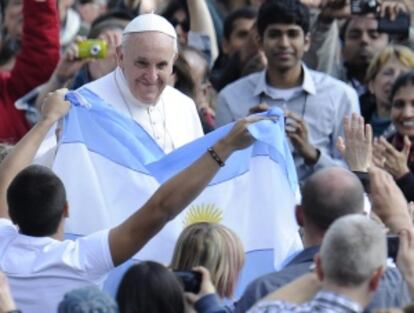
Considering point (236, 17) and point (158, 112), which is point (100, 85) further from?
point (236, 17)

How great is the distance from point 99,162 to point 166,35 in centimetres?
87

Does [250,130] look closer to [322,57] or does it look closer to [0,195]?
[0,195]

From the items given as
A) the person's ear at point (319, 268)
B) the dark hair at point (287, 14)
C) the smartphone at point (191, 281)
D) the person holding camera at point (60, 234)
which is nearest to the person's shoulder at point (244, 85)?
the dark hair at point (287, 14)

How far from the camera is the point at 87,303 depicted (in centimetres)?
602

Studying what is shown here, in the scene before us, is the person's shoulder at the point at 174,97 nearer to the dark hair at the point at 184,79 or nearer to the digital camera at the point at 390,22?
the dark hair at the point at 184,79

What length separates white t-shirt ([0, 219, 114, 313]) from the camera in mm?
7270

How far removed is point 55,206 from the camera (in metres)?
7.36

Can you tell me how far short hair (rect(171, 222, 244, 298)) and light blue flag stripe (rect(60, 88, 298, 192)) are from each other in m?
1.21

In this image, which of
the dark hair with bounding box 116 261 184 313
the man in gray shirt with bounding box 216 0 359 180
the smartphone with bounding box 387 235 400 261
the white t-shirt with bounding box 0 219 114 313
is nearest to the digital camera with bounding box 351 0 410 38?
the man in gray shirt with bounding box 216 0 359 180

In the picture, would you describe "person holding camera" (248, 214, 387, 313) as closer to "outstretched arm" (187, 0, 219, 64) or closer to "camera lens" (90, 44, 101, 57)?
"camera lens" (90, 44, 101, 57)

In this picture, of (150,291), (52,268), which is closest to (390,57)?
(52,268)

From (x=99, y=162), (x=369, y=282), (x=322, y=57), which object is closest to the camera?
(x=369, y=282)

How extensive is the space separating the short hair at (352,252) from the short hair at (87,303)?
0.79 m

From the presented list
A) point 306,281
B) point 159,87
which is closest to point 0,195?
point 159,87
